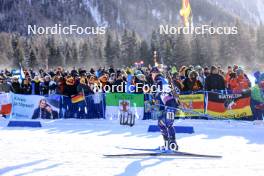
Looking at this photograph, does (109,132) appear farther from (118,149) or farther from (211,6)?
(211,6)

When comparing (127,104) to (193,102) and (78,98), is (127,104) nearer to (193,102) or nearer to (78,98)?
(78,98)

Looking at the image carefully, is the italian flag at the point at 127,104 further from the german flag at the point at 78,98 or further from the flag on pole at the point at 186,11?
the flag on pole at the point at 186,11

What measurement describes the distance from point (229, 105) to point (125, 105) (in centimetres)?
329

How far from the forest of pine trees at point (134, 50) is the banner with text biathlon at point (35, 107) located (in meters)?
44.5

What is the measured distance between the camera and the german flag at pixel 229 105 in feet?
47.0

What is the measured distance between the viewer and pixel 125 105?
49.2 feet

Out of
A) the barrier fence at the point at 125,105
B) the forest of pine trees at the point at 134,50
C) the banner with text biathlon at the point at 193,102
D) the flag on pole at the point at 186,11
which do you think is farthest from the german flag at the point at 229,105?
the forest of pine trees at the point at 134,50

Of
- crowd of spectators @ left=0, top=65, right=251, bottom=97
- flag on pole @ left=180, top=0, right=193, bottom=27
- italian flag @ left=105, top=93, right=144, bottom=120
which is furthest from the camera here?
flag on pole @ left=180, top=0, right=193, bottom=27

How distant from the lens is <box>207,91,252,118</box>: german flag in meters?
14.3

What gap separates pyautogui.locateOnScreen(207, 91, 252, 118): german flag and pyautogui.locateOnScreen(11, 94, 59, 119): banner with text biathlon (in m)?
5.15

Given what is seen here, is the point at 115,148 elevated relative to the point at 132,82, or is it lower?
lower
